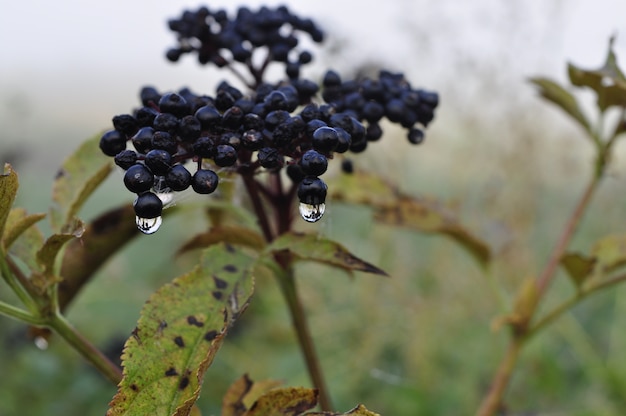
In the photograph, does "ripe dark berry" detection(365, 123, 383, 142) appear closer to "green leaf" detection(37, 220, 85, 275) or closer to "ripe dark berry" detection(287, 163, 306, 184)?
"ripe dark berry" detection(287, 163, 306, 184)

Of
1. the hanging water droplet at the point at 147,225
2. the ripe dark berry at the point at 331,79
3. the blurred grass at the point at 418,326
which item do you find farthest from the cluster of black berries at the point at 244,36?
the blurred grass at the point at 418,326

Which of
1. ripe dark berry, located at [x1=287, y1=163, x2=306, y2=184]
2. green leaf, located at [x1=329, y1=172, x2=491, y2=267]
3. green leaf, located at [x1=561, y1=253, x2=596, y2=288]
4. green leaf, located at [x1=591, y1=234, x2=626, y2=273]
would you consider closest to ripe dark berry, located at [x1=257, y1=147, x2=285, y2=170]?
ripe dark berry, located at [x1=287, y1=163, x2=306, y2=184]

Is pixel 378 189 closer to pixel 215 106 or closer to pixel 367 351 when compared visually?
pixel 215 106

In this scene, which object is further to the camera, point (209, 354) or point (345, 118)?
point (345, 118)

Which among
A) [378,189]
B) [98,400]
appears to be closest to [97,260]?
[378,189]

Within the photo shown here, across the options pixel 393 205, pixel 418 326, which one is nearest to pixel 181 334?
pixel 393 205

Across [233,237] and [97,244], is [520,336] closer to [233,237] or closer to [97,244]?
[233,237]
